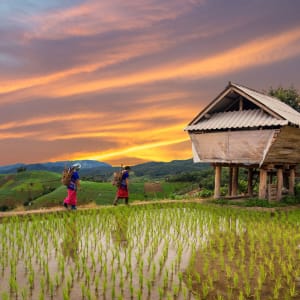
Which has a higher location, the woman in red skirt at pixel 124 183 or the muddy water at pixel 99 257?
the woman in red skirt at pixel 124 183

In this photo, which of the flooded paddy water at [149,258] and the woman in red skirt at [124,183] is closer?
the flooded paddy water at [149,258]

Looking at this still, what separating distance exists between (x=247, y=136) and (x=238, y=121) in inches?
32.5

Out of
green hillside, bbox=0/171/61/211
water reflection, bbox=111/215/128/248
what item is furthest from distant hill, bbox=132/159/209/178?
water reflection, bbox=111/215/128/248

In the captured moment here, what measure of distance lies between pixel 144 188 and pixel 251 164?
45.6 feet

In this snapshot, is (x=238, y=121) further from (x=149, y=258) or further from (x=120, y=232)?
(x=149, y=258)

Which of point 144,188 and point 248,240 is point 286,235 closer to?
point 248,240

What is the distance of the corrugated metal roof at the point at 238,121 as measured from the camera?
15687mm

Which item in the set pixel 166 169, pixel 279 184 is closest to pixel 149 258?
pixel 279 184

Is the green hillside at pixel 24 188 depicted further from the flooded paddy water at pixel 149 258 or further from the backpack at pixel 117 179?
the flooded paddy water at pixel 149 258

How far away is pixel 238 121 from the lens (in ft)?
Result: 54.8

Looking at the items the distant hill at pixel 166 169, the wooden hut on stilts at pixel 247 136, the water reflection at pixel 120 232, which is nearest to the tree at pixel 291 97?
the wooden hut on stilts at pixel 247 136

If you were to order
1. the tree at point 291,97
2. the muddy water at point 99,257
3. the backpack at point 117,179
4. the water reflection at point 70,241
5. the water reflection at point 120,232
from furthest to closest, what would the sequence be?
the tree at point 291,97 → the backpack at point 117,179 → the water reflection at point 120,232 → the water reflection at point 70,241 → the muddy water at point 99,257

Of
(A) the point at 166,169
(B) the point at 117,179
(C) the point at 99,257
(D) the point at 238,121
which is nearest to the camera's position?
(C) the point at 99,257

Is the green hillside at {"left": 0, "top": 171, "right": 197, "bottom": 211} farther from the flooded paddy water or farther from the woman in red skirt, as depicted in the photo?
the flooded paddy water
